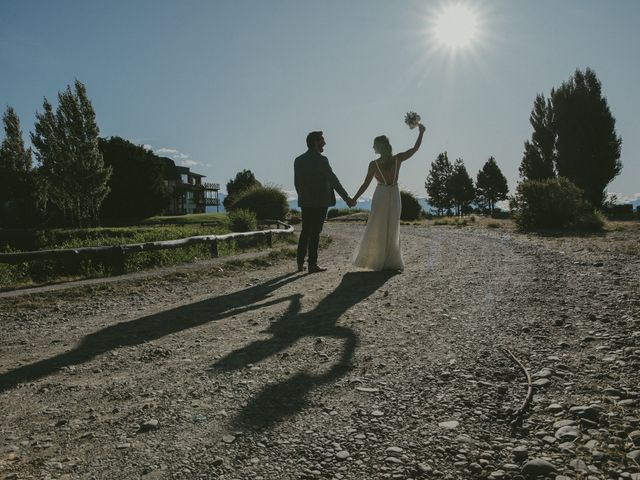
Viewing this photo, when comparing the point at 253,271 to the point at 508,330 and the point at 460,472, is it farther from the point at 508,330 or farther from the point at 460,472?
the point at 460,472

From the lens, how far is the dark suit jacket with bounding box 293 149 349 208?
7871mm

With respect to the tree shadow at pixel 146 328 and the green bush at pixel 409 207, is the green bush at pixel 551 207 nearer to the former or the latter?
the tree shadow at pixel 146 328

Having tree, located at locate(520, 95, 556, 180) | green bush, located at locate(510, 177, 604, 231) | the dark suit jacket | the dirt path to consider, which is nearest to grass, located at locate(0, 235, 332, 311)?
the dirt path

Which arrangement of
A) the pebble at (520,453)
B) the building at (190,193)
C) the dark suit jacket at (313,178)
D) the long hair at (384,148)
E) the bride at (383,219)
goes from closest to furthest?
the pebble at (520,453)
the long hair at (384,148)
the bride at (383,219)
the dark suit jacket at (313,178)
the building at (190,193)

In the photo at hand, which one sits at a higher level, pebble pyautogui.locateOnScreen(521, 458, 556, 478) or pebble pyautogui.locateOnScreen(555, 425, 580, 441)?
pebble pyautogui.locateOnScreen(555, 425, 580, 441)

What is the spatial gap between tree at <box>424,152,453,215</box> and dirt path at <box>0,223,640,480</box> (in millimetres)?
70106

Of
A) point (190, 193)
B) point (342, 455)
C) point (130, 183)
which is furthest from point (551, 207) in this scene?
point (190, 193)

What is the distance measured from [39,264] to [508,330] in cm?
1065

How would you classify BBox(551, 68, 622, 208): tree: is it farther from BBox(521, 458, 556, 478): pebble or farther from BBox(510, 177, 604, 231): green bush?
BBox(521, 458, 556, 478): pebble

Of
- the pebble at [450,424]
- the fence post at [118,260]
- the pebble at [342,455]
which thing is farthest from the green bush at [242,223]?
the pebble at [342,455]

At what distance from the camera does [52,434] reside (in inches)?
88.5

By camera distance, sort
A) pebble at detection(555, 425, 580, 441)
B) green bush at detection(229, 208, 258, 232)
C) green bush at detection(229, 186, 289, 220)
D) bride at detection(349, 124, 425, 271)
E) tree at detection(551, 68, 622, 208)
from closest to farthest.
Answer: pebble at detection(555, 425, 580, 441)
bride at detection(349, 124, 425, 271)
green bush at detection(229, 208, 258, 232)
green bush at detection(229, 186, 289, 220)
tree at detection(551, 68, 622, 208)

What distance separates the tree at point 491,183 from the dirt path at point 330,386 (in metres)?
72.8

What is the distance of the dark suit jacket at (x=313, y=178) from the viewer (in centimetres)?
787
